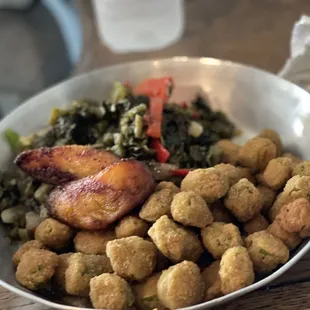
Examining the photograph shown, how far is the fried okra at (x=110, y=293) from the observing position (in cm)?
71

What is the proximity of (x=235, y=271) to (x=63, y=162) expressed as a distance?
33 centimetres

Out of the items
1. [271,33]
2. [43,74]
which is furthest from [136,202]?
[43,74]

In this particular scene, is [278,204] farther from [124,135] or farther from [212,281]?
[124,135]

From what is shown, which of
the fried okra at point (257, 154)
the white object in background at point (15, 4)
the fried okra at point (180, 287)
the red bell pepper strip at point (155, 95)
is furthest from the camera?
the white object in background at point (15, 4)

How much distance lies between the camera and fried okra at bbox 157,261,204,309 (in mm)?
699

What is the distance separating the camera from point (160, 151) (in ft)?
3.27

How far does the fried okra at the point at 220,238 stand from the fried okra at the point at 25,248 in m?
0.23

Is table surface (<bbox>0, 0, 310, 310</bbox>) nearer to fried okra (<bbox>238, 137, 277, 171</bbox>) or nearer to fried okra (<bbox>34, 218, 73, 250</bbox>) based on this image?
fried okra (<bbox>238, 137, 277, 171</bbox>)

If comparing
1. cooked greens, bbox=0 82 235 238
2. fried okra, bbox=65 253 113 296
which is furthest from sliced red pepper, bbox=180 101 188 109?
fried okra, bbox=65 253 113 296

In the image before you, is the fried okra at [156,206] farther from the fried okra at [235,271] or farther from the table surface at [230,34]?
the table surface at [230,34]

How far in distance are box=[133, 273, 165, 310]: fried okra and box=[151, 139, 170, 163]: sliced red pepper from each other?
0.28 m

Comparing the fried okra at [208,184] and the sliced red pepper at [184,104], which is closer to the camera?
the fried okra at [208,184]

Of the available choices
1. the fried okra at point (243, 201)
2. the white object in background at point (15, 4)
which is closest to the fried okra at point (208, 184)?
the fried okra at point (243, 201)

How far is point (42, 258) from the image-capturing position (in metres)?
0.77
